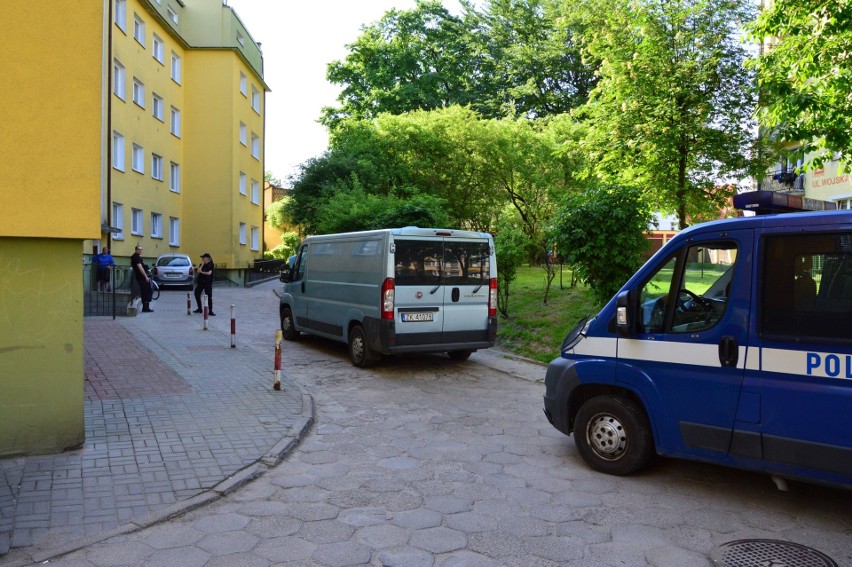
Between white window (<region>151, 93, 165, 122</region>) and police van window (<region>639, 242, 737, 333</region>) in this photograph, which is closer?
police van window (<region>639, 242, 737, 333</region>)

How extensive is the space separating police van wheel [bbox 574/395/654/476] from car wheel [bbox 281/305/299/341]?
29.3 feet

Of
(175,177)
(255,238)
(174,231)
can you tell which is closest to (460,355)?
(174,231)

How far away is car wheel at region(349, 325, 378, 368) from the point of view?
417 inches

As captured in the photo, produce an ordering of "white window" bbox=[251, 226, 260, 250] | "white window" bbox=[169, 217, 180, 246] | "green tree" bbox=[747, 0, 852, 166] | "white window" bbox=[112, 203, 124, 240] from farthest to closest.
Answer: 1. "white window" bbox=[251, 226, 260, 250]
2. "white window" bbox=[169, 217, 180, 246]
3. "white window" bbox=[112, 203, 124, 240]
4. "green tree" bbox=[747, 0, 852, 166]

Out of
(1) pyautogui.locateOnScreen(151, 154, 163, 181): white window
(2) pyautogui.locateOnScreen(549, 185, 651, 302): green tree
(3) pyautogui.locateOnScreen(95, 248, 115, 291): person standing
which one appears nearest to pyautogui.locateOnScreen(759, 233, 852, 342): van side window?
(2) pyautogui.locateOnScreen(549, 185, 651, 302): green tree

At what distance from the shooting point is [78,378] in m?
5.87

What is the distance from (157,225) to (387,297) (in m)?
25.3

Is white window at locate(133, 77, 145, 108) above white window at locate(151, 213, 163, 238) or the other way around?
above

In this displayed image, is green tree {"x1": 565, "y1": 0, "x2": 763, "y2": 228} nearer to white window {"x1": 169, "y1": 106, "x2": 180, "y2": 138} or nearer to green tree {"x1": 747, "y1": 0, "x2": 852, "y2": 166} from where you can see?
green tree {"x1": 747, "y1": 0, "x2": 852, "y2": 166}

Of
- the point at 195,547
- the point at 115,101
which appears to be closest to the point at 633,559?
the point at 195,547

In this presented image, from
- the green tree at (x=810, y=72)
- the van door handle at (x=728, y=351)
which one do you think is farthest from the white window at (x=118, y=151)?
the van door handle at (x=728, y=351)

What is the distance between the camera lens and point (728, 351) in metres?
4.84

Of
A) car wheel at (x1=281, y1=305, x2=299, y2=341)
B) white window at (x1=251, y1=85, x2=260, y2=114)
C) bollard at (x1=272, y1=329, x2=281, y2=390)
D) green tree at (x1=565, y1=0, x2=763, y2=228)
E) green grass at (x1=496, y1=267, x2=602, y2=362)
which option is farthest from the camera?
white window at (x1=251, y1=85, x2=260, y2=114)

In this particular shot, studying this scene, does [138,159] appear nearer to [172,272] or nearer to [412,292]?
[172,272]
